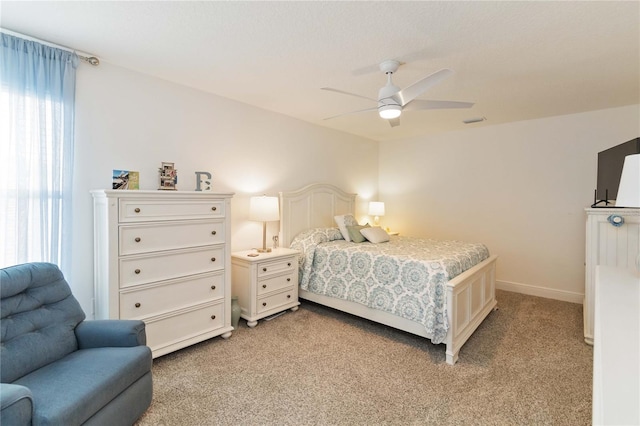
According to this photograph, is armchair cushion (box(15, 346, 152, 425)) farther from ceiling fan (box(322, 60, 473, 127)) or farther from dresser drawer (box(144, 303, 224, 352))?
ceiling fan (box(322, 60, 473, 127))

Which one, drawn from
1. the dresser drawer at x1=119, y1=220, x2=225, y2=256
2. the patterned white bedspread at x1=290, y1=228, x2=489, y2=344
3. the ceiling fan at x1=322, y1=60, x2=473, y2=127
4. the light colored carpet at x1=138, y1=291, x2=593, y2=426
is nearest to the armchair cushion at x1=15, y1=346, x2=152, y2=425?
the light colored carpet at x1=138, y1=291, x2=593, y2=426

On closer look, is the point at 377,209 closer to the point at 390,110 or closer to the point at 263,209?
the point at 263,209

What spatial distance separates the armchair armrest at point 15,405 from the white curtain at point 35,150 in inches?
52.2

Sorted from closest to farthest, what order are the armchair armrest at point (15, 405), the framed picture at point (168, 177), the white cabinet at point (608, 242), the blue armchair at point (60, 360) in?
1. the armchair armrest at point (15, 405)
2. the blue armchair at point (60, 360)
3. the white cabinet at point (608, 242)
4. the framed picture at point (168, 177)

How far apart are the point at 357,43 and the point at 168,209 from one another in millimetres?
1973

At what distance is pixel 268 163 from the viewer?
399 cm

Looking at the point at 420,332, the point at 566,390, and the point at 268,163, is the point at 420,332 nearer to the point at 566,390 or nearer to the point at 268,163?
the point at 566,390

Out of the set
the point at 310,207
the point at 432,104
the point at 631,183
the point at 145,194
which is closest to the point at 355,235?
the point at 310,207

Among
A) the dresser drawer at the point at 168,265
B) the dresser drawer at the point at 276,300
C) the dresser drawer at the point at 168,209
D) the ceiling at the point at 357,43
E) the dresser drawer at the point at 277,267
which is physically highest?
the ceiling at the point at 357,43

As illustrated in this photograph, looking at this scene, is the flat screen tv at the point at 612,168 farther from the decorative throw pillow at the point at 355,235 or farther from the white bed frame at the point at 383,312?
the decorative throw pillow at the point at 355,235

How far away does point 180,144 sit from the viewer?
10.3ft

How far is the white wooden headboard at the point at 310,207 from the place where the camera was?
4.09m

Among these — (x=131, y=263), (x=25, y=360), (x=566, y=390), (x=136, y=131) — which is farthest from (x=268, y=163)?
(x=566, y=390)

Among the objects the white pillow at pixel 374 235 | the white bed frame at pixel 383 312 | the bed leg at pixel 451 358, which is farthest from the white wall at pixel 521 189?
the bed leg at pixel 451 358
